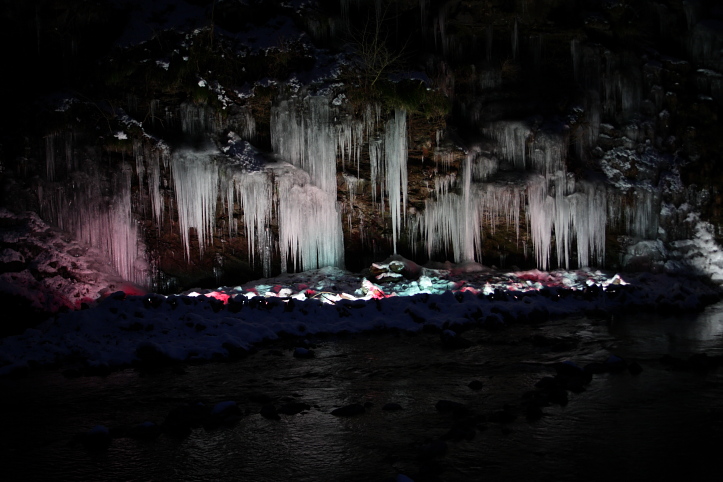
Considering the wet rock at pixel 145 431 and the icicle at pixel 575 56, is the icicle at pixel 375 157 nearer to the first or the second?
the icicle at pixel 575 56

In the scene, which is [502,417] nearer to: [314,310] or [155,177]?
[314,310]

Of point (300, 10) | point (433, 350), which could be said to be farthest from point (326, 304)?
point (300, 10)

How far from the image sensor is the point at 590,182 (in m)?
15.7

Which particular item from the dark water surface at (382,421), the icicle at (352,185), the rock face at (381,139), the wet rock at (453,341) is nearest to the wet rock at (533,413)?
the dark water surface at (382,421)

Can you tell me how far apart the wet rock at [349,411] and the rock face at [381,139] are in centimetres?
956

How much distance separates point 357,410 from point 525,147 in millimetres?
11938

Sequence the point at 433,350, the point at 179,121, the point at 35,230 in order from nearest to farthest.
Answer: the point at 433,350
the point at 35,230
the point at 179,121

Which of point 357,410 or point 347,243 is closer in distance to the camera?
point 357,410

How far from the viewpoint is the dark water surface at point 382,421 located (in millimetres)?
3711

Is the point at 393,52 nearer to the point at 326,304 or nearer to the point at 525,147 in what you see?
the point at 525,147

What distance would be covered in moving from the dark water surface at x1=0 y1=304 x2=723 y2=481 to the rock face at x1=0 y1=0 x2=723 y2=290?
760cm

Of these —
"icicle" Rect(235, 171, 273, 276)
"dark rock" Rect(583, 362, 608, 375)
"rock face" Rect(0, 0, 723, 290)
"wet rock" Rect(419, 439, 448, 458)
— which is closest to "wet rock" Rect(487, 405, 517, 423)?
"wet rock" Rect(419, 439, 448, 458)

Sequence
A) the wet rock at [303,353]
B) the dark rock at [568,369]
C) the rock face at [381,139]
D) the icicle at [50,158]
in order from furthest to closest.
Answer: the rock face at [381,139]
the icicle at [50,158]
the wet rock at [303,353]
the dark rock at [568,369]

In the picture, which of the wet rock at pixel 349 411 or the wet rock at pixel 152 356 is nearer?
the wet rock at pixel 349 411
